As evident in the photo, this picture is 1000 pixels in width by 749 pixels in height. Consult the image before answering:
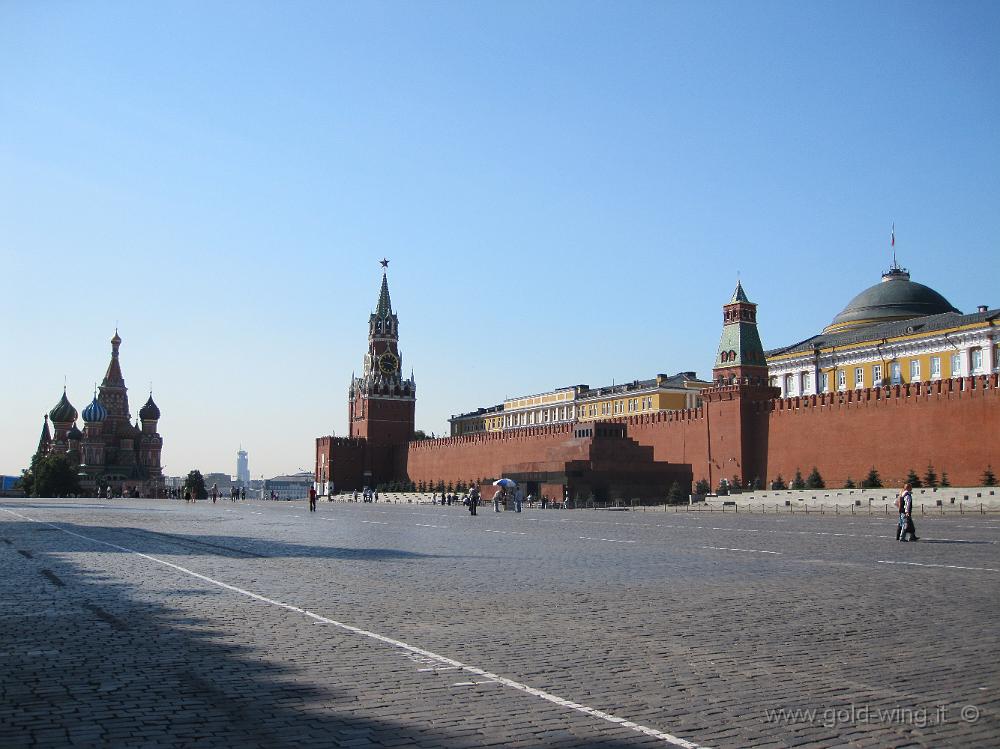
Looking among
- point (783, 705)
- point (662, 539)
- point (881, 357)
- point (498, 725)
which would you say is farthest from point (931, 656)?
point (881, 357)

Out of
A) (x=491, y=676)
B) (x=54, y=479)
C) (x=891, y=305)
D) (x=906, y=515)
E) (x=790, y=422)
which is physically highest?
(x=891, y=305)

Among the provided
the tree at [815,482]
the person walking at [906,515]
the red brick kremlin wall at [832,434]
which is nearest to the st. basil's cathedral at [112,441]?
the red brick kremlin wall at [832,434]

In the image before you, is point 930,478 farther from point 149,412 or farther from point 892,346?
point 149,412

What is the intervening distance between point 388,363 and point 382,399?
9.65 ft

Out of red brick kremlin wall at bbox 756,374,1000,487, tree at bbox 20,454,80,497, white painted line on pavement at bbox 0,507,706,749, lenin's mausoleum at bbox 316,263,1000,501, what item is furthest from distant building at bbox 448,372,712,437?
white painted line on pavement at bbox 0,507,706,749

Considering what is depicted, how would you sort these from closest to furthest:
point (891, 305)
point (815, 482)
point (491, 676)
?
point (491, 676) < point (815, 482) < point (891, 305)

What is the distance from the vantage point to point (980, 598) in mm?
7855

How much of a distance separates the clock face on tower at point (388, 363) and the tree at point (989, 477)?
49609 mm

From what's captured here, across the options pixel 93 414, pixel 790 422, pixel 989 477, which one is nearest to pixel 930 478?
pixel 989 477

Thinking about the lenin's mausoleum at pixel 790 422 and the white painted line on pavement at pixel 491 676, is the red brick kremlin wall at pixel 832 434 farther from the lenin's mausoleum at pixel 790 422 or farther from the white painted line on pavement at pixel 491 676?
the white painted line on pavement at pixel 491 676

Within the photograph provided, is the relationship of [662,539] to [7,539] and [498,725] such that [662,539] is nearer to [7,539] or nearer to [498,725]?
[7,539]

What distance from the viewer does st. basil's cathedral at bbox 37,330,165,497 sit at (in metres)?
83.1

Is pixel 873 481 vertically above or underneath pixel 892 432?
underneath

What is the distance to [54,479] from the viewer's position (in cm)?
7519
